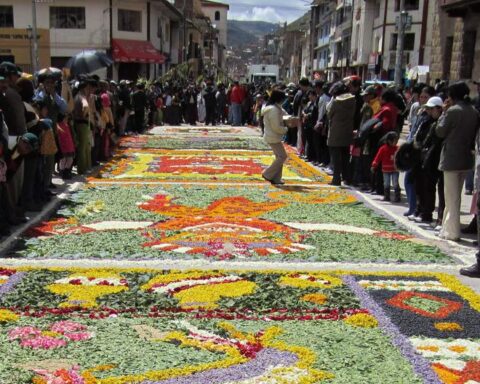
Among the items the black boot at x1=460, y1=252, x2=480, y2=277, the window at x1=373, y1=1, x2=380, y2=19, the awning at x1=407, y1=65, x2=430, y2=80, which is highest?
the window at x1=373, y1=1, x2=380, y2=19

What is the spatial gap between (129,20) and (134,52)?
95.1 inches

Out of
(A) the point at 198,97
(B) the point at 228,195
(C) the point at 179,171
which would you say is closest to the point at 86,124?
(C) the point at 179,171

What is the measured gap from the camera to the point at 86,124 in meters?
10.6

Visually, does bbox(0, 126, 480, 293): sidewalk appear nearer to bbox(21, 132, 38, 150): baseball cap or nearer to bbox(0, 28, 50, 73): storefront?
bbox(21, 132, 38, 150): baseball cap

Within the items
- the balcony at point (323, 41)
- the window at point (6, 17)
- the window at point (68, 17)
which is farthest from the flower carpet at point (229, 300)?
the balcony at point (323, 41)

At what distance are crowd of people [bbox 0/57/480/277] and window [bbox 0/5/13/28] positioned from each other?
78.8 ft

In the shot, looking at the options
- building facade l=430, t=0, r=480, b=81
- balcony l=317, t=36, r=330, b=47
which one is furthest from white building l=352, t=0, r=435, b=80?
balcony l=317, t=36, r=330, b=47

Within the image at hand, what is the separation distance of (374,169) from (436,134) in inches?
103

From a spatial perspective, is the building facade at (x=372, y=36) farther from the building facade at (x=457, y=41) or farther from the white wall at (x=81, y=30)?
the white wall at (x=81, y=30)

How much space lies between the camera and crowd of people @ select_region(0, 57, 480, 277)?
6.64m

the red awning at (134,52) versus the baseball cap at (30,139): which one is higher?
the red awning at (134,52)

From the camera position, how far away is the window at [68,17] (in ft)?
118

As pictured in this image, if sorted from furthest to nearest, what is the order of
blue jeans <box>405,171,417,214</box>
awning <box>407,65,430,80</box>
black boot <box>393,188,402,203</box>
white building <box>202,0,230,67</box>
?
white building <box>202,0,230,67</box>, awning <box>407,65,430,80</box>, black boot <box>393,188,402,203</box>, blue jeans <box>405,171,417,214</box>

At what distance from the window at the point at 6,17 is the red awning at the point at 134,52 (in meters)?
6.35
